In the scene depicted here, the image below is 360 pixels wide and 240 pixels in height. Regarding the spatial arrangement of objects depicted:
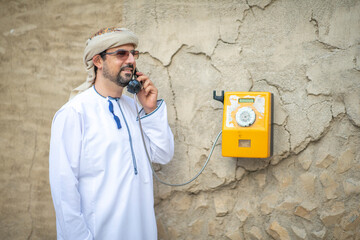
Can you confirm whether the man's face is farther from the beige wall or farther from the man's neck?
the beige wall

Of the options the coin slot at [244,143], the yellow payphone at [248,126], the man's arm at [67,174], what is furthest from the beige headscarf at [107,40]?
the coin slot at [244,143]

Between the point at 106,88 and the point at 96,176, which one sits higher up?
the point at 106,88

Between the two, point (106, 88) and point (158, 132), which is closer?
point (106, 88)

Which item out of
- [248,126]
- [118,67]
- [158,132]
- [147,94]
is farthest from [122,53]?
[248,126]

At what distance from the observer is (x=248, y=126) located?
192 cm

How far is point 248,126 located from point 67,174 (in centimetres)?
99

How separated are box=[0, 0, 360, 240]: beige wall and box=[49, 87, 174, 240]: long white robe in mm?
529

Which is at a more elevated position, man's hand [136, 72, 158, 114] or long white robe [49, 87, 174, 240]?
man's hand [136, 72, 158, 114]

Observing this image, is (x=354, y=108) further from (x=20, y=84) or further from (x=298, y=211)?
(x=20, y=84)

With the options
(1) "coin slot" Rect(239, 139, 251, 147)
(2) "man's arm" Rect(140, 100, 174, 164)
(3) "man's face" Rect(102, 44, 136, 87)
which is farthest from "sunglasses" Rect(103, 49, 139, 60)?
(1) "coin slot" Rect(239, 139, 251, 147)

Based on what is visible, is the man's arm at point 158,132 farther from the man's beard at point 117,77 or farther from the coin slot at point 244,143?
the coin slot at point 244,143

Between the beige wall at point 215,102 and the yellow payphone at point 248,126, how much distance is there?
0.22 metres

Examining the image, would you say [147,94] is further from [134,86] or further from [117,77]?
[117,77]

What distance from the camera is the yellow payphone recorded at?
1.91 meters
